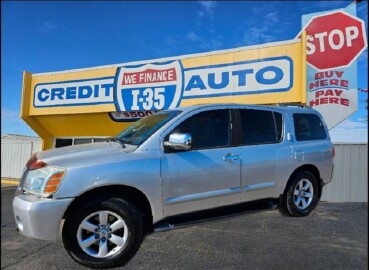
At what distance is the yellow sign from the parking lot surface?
4.65 meters

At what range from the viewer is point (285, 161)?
4941 millimetres

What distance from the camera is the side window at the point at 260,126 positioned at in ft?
15.5

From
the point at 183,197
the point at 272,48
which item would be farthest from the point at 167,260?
the point at 272,48

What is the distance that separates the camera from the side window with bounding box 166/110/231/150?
4.24 metres

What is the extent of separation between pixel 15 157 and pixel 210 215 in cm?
1855

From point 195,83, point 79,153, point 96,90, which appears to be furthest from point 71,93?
point 79,153

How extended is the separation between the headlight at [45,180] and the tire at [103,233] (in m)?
0.36

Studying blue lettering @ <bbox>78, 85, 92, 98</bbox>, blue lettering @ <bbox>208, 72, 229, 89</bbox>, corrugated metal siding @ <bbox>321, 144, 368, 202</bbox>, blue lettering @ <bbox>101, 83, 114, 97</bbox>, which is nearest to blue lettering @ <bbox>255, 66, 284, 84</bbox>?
blue lettering @ <bbox>208, 72, 229, 89</bbox>

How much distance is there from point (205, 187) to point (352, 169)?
34.2 feet

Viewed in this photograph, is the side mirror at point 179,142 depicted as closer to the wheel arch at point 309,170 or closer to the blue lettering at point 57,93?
the wheel arch at point 309,170

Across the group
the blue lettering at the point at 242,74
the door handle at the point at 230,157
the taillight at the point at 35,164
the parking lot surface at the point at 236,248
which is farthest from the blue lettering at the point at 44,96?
the door handle at the point at 230,157

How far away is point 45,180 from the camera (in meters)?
3.39

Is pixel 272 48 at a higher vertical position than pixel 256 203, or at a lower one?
higher

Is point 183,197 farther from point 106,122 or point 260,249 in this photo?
point 106,122
